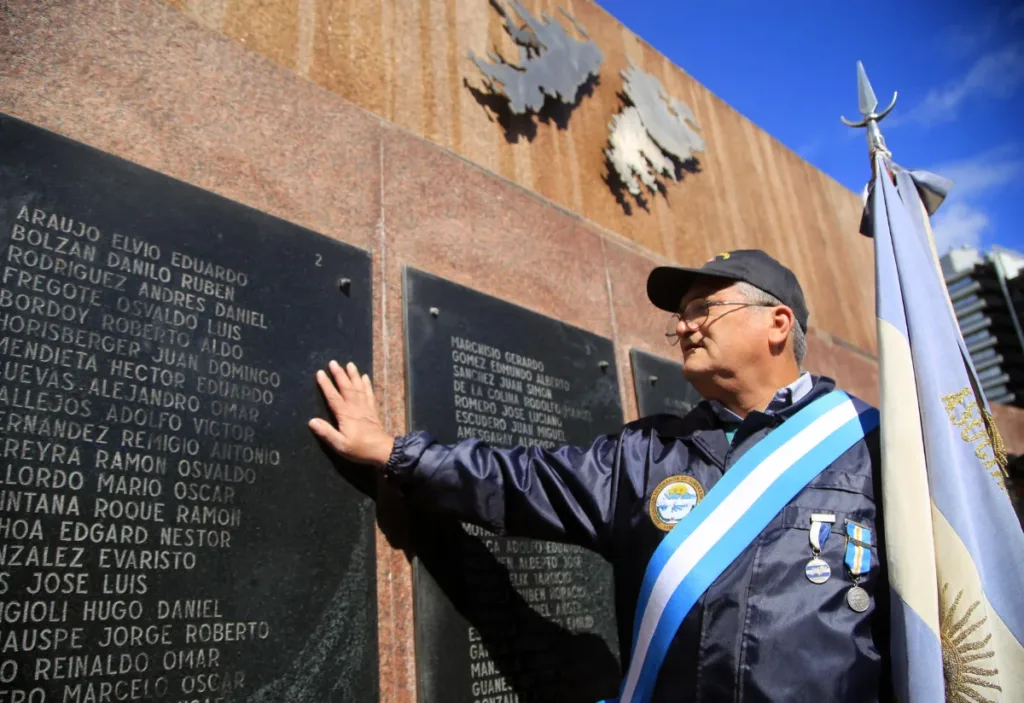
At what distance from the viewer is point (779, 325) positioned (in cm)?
302

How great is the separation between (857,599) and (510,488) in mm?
1088

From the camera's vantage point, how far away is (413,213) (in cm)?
364

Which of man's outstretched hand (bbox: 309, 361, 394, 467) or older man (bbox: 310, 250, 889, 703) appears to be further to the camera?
man's outstretched hand (bbox: 309, 361, 394, 467)

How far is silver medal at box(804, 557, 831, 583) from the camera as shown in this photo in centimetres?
223

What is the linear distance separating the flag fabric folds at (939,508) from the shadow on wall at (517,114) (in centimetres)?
229

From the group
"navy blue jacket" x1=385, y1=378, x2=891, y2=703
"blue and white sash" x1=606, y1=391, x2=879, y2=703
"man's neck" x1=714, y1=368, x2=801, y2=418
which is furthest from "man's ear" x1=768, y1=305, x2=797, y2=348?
"blue and white sash" x1=606, y1=391, x2=879, y2=703

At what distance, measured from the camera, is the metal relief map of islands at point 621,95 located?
15.5ft

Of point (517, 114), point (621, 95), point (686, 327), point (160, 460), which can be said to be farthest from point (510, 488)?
point (621, 95)

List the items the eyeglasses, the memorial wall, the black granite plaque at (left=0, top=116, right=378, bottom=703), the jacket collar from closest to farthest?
the black granite plaque at (left=0, top=116, right=378, bottom=703) < the memorial wall < the jacket collar < the eyeglasses

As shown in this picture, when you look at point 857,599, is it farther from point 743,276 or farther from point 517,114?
point 517,114

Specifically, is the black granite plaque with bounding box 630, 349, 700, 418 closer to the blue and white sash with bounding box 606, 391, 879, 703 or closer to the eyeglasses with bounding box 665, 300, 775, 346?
the eyeglasses with bounding box 665, 300, 775, 346

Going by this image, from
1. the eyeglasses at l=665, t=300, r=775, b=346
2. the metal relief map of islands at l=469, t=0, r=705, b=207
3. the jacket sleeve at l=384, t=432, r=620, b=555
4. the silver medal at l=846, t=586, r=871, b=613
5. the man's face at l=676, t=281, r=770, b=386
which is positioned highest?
the metal relief map of islands at l=469, t=0, r=705, b=207

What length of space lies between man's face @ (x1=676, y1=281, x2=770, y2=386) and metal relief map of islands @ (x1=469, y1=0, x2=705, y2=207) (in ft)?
6.85

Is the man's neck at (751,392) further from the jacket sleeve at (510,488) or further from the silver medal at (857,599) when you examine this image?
the silver medal at (857,599)
